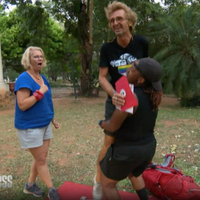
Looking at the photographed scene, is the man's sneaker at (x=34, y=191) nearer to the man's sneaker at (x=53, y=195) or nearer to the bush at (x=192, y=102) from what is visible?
the man's sneaker at (x=53, y=195)

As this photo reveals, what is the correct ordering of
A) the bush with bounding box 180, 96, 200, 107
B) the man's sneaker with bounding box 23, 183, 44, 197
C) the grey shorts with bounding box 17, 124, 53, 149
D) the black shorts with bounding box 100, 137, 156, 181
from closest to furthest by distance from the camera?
1. the black shorts with bounding box 100, 137, 156, 181
2. the grey shorts with bounding box 17, 124, 53, 149
3. the man's sneaker with bounding box 23, 183, 44, 197
4. the bush with bounding box 180, 96, 200, 107

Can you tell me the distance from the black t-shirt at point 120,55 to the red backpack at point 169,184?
1.22 metres

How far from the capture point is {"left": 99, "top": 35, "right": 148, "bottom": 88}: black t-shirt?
2.28 m

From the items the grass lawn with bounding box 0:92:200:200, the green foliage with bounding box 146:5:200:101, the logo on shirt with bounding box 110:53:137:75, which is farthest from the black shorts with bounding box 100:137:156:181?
the green foliage with bounding box 146:5:200:101

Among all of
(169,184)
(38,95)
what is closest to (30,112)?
(38,95)

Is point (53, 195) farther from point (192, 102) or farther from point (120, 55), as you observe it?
point (192, 102)

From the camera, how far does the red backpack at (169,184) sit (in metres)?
2.45

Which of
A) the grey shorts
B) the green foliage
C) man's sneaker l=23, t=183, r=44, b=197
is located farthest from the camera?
the green foliage

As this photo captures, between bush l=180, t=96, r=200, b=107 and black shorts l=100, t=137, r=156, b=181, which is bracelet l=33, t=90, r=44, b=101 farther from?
bush l=180, t=96, r=200, b=107

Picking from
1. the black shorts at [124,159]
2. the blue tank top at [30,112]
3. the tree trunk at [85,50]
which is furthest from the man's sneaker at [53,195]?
the tree trunk at [85,50]

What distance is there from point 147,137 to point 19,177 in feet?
7.56

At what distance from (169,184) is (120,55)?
1.46 metres

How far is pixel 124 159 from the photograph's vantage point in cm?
176

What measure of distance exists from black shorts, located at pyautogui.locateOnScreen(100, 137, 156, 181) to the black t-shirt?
0.80 metres
